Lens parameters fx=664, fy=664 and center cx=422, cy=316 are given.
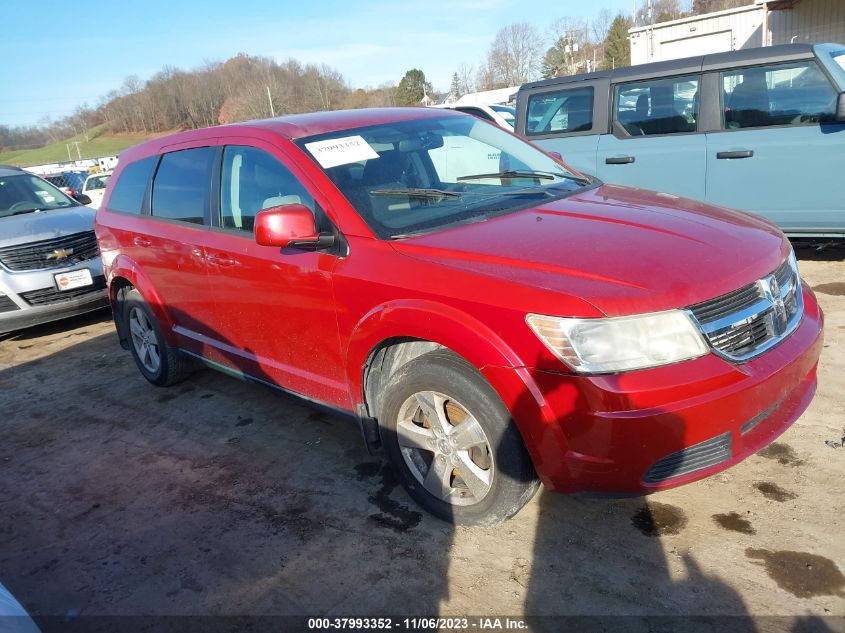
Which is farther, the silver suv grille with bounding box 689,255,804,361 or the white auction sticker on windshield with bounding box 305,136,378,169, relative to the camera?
the white auction sticker on windshield with bounding box 305,136,378,169

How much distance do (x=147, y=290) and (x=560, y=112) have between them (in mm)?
4643

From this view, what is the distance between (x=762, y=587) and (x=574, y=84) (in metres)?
5.66

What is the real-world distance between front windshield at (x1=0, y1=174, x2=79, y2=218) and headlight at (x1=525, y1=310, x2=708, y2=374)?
7457 millimetres

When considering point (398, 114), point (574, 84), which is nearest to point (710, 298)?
point (398, 114)

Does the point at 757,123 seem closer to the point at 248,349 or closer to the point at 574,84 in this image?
the point at 574,84

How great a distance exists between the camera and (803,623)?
7.16 feet

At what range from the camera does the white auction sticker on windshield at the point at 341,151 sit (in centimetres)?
323

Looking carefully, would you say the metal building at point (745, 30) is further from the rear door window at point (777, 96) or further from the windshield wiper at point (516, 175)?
the windshield wiper at point (516, 175)

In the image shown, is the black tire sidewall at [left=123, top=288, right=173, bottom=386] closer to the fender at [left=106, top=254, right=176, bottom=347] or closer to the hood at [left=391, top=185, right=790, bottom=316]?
the fender at [left=106, top=254, right=176, bottom=347]

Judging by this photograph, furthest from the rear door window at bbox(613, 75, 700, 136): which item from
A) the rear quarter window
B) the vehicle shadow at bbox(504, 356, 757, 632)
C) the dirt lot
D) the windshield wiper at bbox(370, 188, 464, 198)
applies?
the vehicle shadow at bbox(504, 356, 757, 632)

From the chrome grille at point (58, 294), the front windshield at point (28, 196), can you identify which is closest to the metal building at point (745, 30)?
the front windshield at point (28, 196)

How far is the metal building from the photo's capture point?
19938 millimetres

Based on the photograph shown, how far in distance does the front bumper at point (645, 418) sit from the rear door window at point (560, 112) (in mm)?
4861

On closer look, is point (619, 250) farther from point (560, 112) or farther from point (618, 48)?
point (618, 48)
